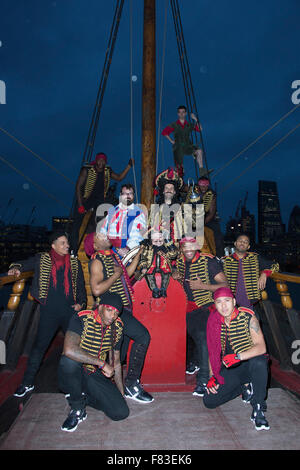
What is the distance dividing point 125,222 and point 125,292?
1.21m

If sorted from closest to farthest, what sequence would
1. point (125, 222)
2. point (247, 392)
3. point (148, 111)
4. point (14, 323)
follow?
point (247, 392) → point (14, 323) → point (125, 222) → point (148, 111)

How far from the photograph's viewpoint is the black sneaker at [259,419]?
250 centimetres

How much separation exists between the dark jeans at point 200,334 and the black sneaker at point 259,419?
0.65 m

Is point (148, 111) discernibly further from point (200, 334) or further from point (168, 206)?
point (200, 334)

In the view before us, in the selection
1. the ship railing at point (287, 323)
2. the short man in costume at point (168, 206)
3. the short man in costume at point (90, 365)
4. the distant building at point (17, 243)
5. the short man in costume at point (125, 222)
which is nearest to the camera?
the short man in costume at point (90, 365)

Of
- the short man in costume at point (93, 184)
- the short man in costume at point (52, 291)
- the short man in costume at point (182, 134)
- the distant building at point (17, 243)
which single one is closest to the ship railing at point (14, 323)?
the short man in costume at point (52, 291)

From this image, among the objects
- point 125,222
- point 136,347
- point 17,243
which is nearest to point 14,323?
point 136,347

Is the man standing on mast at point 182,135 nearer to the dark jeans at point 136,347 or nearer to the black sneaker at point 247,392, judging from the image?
the dark jeans at point 136,347

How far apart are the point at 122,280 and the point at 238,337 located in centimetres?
125

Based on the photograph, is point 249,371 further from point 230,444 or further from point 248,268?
point 248,268

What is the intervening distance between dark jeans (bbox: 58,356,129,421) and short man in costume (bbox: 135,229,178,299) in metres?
1.04

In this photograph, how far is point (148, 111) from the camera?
5.50 meters

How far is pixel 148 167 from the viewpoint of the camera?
5.32 metres

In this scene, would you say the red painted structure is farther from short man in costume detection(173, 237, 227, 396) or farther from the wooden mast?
the wooden mast
